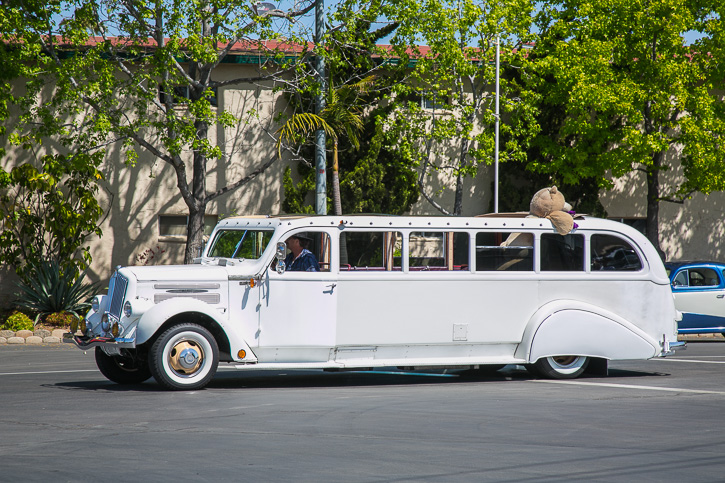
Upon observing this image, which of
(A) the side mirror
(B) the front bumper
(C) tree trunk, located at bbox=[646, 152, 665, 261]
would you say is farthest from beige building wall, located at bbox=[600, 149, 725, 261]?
(B) the front bumper

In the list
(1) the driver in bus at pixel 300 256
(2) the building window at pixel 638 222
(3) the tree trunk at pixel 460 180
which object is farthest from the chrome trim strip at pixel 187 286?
(2) the building window at pixel 638 222

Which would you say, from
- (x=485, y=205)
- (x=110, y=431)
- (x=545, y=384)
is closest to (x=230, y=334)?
(x=110, y=431)

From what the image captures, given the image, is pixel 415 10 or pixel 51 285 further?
pixel 415 10

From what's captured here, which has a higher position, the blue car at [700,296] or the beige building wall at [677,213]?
the beige building wall at [677,213]

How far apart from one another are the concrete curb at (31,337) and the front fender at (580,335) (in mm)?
10813

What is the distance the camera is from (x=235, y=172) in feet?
82.8

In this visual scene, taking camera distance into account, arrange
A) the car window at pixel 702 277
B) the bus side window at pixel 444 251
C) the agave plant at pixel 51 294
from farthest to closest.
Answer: the agave plant at pixel 51 294, the car window at pixel 702 277, the bus side window at pixel 444 251

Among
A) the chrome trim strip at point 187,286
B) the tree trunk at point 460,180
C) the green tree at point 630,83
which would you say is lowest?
the chrome trim strip at point 187,286

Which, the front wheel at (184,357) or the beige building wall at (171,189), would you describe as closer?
the front wheel at (184,357)

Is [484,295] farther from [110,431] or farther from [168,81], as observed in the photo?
[168,81]

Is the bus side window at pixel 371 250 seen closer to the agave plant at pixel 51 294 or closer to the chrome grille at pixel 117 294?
the chrome grille at pixel 117 294

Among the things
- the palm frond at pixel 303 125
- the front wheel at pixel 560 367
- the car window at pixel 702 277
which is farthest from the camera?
the palm frond at pixel 303 125

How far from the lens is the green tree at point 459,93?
2309 centimetres

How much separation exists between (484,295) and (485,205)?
16.0 metres
